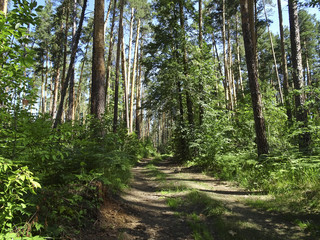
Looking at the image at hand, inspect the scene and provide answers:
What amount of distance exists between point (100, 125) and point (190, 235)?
13.1ft

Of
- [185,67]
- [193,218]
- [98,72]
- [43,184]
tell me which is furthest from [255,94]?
[43,184]

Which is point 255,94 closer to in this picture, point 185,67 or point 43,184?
point 185,67

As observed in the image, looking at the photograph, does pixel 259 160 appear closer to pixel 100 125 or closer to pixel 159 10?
pixel 100 125

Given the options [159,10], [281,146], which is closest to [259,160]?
[281,146]

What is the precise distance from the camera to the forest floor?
318cm

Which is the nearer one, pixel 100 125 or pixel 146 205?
pixel 146 205

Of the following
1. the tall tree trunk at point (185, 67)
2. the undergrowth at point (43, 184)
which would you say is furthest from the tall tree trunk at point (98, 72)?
the tall tree trunk at point (185, 67)

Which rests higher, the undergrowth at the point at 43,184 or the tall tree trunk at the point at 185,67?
the tall tree trunk at the point at 185,67

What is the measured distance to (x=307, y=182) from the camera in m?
4.43

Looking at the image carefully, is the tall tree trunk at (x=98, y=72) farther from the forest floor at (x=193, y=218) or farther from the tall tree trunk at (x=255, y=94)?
the tall tree trunk at (x=255, y=94)

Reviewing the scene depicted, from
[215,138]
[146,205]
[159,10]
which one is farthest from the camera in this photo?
[159,10]

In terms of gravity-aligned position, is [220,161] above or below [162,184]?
above

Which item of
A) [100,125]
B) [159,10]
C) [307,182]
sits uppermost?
[159,10]

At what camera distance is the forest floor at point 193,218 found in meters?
3.18
